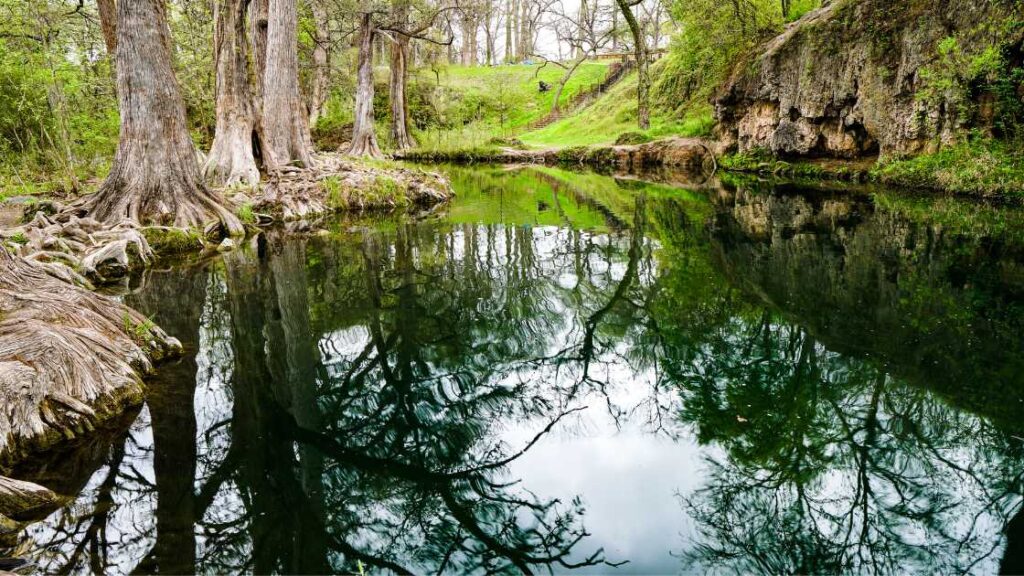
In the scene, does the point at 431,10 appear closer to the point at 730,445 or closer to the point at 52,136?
the point at 52,136

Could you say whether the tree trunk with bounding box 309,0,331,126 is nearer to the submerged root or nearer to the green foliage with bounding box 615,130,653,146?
the green foliage with bounding box 615,130,653,146

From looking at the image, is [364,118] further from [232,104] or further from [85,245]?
[85,245]

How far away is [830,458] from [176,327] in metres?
6.13

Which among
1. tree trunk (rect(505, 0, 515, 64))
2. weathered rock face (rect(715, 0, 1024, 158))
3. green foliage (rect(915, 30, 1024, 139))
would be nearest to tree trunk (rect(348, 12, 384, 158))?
weathered rock face (rect(715, 0, 1024, 158))

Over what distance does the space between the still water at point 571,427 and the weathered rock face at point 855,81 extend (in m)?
8.68

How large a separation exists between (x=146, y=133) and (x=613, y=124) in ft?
90.9

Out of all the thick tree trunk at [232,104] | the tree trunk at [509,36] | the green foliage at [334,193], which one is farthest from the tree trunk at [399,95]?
the tree trunk at [509,36]

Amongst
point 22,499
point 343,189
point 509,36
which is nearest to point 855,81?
point 343,189

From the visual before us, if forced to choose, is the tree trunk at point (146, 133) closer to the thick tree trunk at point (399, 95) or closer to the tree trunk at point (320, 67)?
the tree trunk at point (320, 67)

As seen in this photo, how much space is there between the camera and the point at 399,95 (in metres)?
31.1

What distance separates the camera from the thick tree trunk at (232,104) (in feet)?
46.4

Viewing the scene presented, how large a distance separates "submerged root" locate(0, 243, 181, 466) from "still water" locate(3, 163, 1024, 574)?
0.22 meters

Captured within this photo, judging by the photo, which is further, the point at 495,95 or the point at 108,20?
the point at 495,95

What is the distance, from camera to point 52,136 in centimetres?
1656
